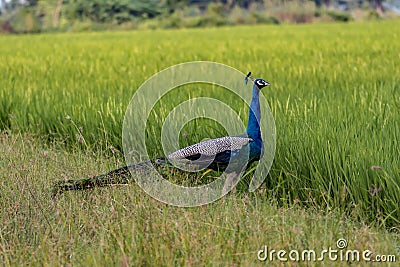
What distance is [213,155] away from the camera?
284 centimetres

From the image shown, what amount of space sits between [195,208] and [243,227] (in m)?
0.39

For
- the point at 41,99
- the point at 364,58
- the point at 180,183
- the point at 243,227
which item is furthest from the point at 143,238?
the point at 364,58

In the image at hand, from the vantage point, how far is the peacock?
2832 mm

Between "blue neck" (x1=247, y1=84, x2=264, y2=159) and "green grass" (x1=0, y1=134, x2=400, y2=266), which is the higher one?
"blue neck" (x1=247, y1=84, x2=264, y2=159)

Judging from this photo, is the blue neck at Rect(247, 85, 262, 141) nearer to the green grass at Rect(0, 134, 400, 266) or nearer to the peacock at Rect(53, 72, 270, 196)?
the peacock at Rect(53, 72, 270, 196)

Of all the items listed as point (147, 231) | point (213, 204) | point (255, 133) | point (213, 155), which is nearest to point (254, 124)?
point (255, 133)

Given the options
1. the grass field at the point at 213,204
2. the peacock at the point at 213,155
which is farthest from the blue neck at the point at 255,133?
the grass field at the point at 213,204

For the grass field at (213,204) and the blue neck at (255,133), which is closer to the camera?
the grass field at (213,204)

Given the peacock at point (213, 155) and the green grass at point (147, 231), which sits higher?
the peacock at point (213, 155)

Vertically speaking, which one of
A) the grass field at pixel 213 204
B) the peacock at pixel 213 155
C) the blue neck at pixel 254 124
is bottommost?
the grass field at pixel 213 204

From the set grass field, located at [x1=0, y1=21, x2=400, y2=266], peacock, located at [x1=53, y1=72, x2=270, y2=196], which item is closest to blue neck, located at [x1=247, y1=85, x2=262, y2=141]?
peacock, located at [x1=53, y1=72, x2=270, y2=196]

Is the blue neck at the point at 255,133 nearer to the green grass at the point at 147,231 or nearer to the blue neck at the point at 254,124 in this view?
the blue neck at the point at 254,124

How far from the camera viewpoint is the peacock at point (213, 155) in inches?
111

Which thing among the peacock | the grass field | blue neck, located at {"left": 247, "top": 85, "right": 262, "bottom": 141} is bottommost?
the grass field
